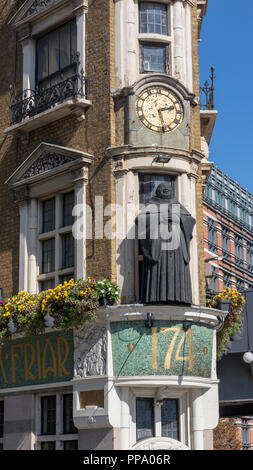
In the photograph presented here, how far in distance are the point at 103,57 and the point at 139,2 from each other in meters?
1.78

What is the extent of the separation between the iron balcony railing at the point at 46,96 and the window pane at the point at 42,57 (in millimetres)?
499

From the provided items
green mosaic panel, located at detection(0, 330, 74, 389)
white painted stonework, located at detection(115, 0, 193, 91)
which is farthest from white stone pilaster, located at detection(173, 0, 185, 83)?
green mosaic panel, located at detection(0, 330, 74, 389)

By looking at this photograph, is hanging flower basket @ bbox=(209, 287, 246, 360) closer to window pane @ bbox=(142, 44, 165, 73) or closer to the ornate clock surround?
the ornate clock surround

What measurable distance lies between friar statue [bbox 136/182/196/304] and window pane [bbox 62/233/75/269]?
242 centimetres

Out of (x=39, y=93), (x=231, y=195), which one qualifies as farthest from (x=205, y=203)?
(x=39, y=93)

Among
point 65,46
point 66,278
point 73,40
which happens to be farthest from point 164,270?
point 65,46

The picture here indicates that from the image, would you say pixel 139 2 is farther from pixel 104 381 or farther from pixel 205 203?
pixel 205 203

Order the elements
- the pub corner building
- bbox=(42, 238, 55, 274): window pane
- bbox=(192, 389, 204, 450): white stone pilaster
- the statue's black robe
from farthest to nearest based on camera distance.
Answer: bbox=(42, 238, 55, 274): window pane → bbox=(192, 389, 204, 450): white stone pilaster → the pub corner building → the statue's black robe

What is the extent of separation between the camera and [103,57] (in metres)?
21.4

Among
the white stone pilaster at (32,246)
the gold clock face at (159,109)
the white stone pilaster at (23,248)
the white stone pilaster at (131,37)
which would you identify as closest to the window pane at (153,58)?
the white stone pilaster at (131,37)

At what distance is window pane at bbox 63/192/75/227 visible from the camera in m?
21.8

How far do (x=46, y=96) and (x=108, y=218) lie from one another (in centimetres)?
443

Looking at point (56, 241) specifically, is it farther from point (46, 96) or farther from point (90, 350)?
point (46, 96)

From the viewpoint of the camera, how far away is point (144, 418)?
63.7 ft
